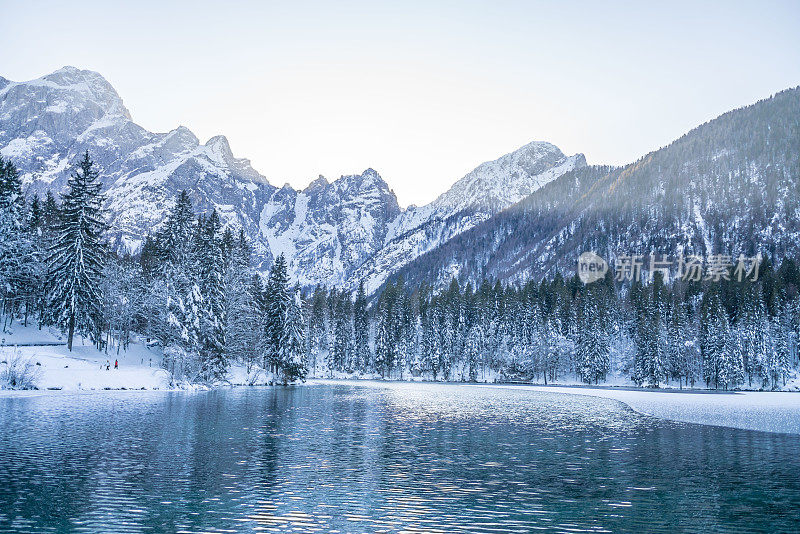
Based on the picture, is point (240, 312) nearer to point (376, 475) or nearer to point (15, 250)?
point (15, 250)

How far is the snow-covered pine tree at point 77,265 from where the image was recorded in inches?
2510

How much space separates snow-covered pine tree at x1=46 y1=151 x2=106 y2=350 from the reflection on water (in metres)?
26.1

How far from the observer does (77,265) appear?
211ft

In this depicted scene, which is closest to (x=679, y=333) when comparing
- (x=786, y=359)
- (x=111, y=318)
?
(x=786, y=359)

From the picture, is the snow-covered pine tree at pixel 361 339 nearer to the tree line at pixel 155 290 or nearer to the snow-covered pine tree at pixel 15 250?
the tree line at pixel 155 290

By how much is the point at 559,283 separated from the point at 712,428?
129m

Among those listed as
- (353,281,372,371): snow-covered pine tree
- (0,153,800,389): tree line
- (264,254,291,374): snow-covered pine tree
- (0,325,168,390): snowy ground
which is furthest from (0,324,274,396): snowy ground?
(353,281,372,371): snow-covered pine tree

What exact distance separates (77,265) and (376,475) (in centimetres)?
5549

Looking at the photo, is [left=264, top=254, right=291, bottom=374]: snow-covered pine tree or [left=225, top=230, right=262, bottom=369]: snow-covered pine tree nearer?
[left=225, top=230, right=262, bottom=369]: snow-covered pine tree

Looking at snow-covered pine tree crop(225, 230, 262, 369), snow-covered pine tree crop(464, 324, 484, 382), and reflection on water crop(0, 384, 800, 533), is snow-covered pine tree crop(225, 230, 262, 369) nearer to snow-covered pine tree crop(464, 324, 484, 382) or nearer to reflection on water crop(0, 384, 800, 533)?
reflection on water crop(0, 384, 800, 533)

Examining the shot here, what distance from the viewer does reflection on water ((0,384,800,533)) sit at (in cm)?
1579

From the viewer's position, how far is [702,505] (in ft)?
60.2

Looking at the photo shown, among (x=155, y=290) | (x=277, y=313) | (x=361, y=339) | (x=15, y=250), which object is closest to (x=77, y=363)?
(x=15, y=250)

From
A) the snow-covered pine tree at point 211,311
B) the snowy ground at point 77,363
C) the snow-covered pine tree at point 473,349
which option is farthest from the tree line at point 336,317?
the snowy ground at point 77,363
